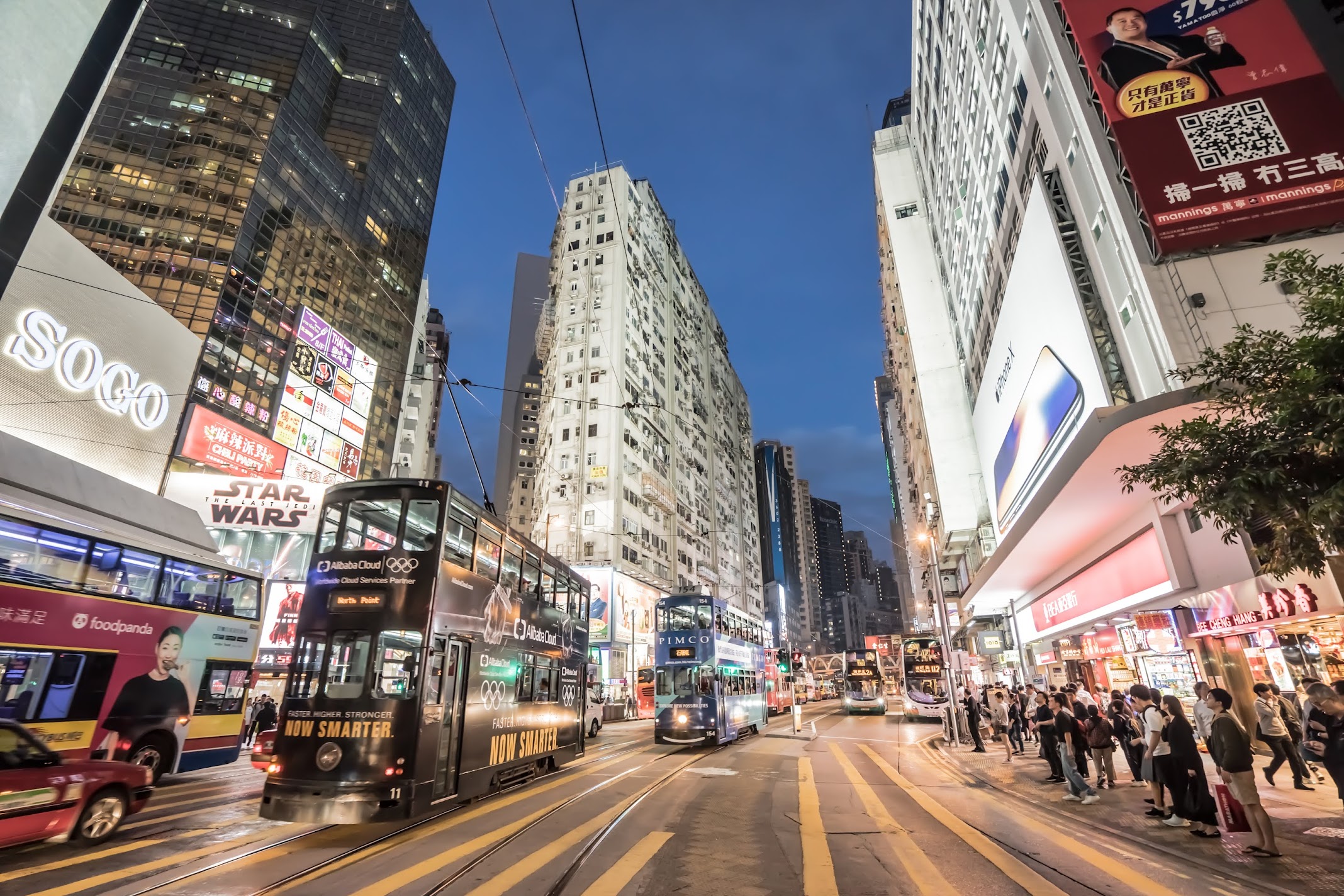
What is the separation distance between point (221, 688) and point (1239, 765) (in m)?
16.7

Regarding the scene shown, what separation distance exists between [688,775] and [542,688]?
3.70 meters

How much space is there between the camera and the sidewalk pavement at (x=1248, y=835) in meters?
5.37

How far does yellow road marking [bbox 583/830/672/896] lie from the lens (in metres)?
5.35

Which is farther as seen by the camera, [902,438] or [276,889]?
[902,438]

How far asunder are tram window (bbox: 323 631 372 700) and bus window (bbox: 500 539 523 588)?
2583 mm

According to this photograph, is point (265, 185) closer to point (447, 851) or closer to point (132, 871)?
point (132, 871)

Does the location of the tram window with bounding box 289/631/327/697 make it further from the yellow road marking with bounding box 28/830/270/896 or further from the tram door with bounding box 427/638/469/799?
the yellow road marking with bounding box 28/830/270/896

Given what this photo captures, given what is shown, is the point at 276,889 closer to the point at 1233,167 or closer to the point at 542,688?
the point at 542,688

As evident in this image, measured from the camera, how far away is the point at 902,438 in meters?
67.5

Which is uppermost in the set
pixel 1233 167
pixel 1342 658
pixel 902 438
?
pixel 902 438

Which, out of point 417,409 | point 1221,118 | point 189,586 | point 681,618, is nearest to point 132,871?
point 189,586

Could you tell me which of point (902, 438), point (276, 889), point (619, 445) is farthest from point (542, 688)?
point (902, 438)

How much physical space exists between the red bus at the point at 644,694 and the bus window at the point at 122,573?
95.9ft

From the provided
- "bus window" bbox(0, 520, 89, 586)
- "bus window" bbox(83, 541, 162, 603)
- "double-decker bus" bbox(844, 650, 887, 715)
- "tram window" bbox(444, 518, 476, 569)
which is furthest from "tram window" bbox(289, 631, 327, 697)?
"double-decker bus" bbox(844, 650, 887, 715)
